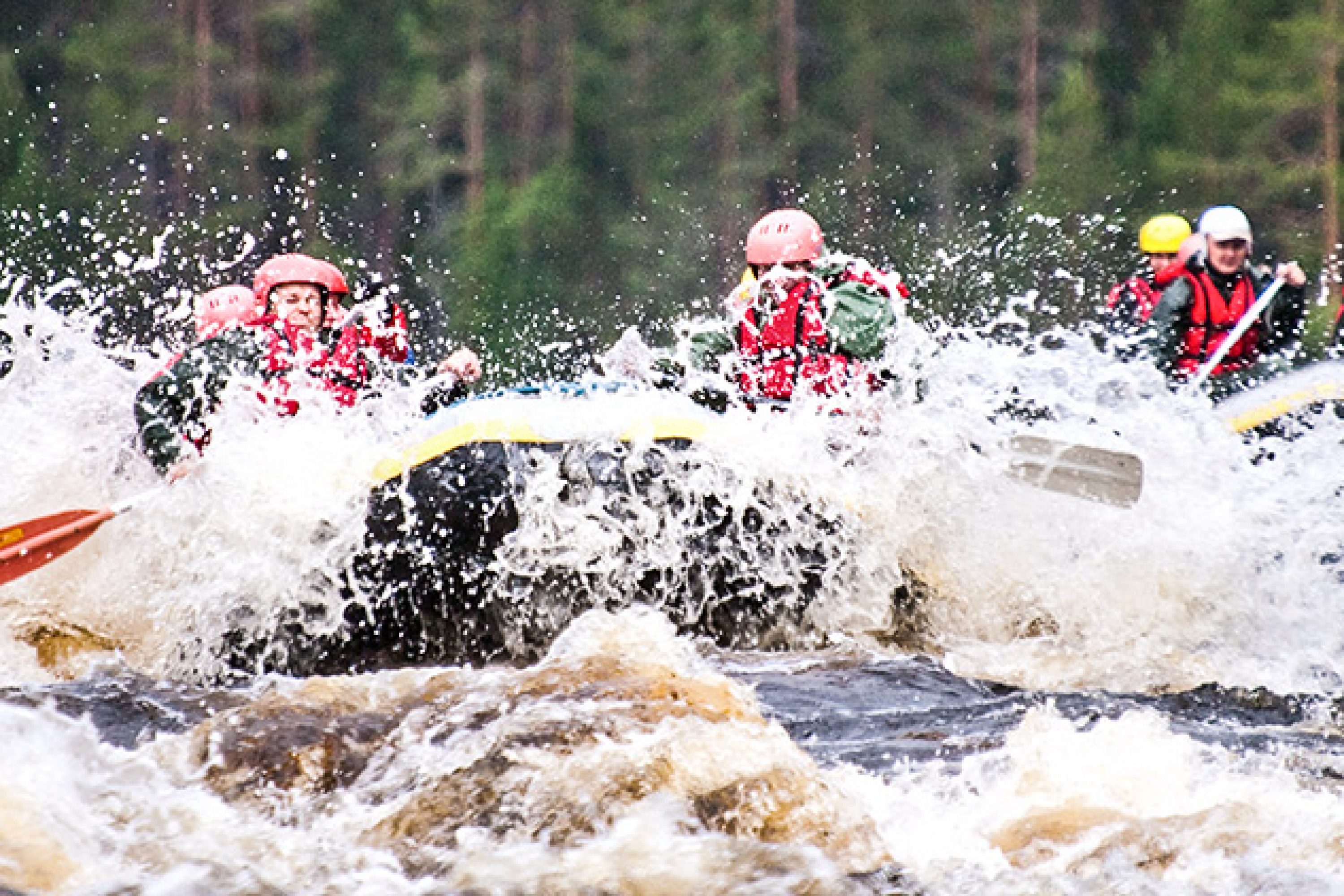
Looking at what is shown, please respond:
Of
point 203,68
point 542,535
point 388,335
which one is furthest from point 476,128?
point 542,535

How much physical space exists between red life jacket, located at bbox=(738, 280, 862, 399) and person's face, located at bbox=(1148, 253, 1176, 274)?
4.29 meters

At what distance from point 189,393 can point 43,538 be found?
2.70 feet

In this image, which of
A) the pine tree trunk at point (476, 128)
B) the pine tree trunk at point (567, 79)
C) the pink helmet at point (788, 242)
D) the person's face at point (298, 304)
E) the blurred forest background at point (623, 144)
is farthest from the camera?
the pine tree trunk at point (567, 79)

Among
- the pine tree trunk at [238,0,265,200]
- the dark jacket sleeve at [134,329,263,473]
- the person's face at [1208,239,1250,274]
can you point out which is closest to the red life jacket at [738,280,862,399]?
the dark jacket sleeve at [134,329,263,473]

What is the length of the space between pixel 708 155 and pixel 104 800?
2584cm

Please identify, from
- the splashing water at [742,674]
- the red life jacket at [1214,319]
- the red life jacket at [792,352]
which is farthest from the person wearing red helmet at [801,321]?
the red life jacket at [1214,319]

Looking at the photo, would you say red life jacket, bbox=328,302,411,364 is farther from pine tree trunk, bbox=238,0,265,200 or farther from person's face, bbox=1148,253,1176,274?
pine tree trunk, bbox=238,0,265,200

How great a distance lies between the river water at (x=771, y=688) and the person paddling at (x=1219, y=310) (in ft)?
4.95

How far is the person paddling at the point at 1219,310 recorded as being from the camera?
9.66 meters

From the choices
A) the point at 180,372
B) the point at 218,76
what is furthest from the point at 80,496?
the point at 218,76

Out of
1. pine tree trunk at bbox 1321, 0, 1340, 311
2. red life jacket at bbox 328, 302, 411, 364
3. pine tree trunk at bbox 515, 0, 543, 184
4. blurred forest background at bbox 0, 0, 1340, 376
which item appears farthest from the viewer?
pine tree trunk at bbox 515, 0, 543, 184

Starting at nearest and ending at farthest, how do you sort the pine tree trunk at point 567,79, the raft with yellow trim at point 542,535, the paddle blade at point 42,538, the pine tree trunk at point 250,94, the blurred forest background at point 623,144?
1. the raft with yellow trim at point 542,535
2. the paddle blade at point 42,538
3. the blurred forest background at point 623,144
4. the pine tree trunk at point 250,94
5. the pine tree trunk at point 567,79

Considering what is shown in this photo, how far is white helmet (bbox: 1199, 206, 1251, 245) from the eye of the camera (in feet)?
31.7

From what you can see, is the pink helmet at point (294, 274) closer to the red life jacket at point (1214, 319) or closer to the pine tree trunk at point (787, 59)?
the red life jacket at point (1214, 319)
